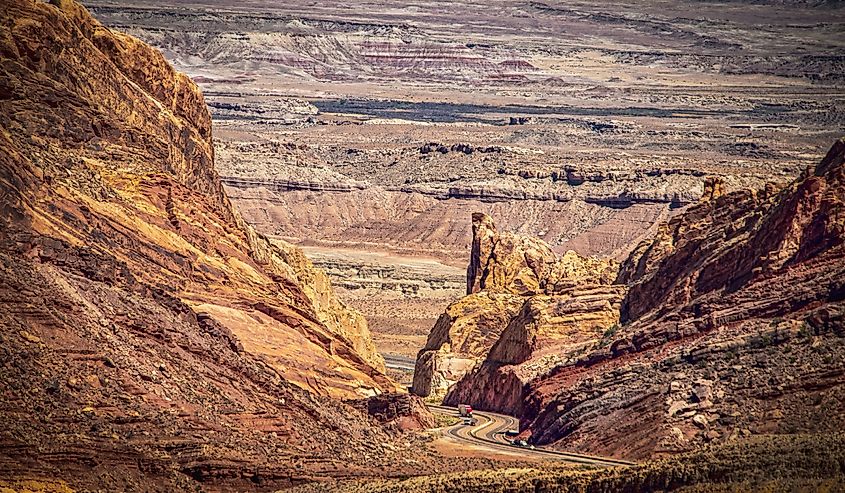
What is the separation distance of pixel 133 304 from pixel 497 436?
15063 mm

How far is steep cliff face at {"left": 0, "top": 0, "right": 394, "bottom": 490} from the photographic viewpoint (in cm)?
5884

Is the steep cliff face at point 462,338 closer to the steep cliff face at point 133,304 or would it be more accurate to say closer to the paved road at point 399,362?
the steep cliff face at point 133,304

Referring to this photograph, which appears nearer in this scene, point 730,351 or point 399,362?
point 730,351

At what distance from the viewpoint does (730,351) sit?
7025 cm

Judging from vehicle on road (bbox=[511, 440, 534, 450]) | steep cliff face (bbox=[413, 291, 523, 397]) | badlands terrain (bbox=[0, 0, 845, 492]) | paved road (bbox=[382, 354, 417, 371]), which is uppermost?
badlands terrain (bbox=[0, 0, 845, 492])

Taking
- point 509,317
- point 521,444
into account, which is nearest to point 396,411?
point 521,444

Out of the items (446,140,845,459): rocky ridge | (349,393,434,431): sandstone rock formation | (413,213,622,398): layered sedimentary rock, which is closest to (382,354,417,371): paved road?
(413,213,622,398): layered sedimentary rock

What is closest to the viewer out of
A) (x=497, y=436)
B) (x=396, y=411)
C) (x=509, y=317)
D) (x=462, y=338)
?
(x=396, y=411)

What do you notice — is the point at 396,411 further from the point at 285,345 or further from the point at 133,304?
the point at 133,304

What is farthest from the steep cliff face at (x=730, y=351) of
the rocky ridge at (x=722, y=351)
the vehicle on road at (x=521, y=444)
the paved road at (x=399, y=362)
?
the paved road at (x=399, y=362)

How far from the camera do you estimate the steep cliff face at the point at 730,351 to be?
213 feet

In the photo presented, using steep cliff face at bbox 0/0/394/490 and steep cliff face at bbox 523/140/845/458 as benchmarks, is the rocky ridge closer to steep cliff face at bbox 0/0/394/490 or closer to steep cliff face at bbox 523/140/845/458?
steep cliff face at bbox 523/140/845/458

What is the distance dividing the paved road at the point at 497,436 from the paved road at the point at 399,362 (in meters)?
28.6

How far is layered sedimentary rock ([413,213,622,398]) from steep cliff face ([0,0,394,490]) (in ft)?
25.4
